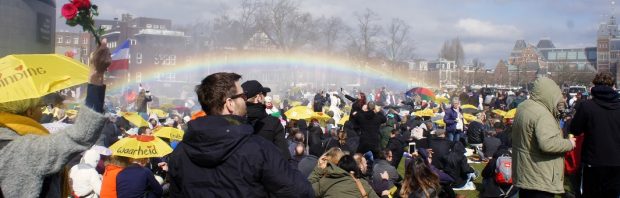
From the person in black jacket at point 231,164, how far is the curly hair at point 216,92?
6 cm

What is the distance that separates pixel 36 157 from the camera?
3.01 meters

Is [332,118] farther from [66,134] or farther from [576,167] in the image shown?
[66,134]

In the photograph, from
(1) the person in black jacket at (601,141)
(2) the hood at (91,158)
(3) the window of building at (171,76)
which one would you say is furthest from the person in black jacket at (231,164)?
(3) the window of building at (171,76)

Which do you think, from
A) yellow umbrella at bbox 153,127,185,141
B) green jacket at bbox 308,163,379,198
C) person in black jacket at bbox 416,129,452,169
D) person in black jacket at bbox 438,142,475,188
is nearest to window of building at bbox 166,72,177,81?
person in black jacket at bbox 416,129,452,169

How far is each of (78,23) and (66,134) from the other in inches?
22.5

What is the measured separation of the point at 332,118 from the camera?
2206 centimetres

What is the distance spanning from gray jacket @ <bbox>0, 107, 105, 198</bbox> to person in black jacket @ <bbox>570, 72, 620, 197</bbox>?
4498 mm

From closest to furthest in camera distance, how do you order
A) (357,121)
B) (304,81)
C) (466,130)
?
(357,121) < (466,130) < (304,81)

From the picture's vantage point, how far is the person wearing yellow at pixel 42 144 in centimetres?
295

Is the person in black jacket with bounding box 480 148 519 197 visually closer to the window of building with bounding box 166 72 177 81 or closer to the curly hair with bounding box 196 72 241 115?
the curly hair with bounding box 196 72 241 115

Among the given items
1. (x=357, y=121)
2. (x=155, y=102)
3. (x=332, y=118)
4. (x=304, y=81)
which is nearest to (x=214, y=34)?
(x=304, y=81)

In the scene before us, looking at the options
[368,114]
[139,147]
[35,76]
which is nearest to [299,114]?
[368,114]

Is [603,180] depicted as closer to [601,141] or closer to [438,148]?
[601,141]

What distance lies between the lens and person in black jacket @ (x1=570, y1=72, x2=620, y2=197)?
590cm
